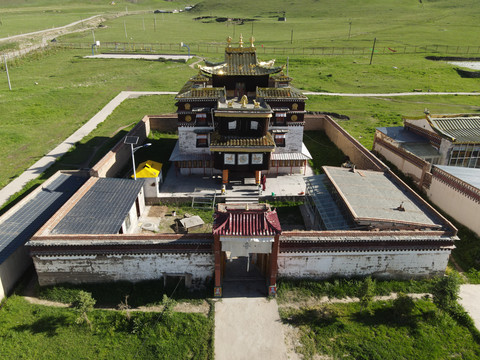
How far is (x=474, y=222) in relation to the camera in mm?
27781

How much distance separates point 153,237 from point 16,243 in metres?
9.49

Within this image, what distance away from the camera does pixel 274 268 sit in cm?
2155

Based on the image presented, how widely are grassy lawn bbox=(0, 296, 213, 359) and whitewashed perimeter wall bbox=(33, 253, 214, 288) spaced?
84.3 inches

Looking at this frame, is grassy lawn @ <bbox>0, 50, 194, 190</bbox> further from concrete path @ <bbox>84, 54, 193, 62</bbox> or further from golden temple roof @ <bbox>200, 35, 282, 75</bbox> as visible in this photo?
golden temple roof @ <bbox>200, 35, 282, 75</bbox>

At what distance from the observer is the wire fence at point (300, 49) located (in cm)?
11362

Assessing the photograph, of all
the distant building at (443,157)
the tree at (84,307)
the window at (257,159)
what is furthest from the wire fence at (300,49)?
the tree at (84,307)

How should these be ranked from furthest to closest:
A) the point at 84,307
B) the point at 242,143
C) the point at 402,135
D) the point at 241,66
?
the point at 402,135 < the point at 241,66 < the point at 242,143 < the point at 84,307

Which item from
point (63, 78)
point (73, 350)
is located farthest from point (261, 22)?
point (73, 350)

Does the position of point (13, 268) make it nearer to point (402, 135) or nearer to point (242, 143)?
point (242, 143)

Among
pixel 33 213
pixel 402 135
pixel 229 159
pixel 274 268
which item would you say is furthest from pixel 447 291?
pixel 33 213

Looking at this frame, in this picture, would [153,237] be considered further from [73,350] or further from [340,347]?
[340,347]

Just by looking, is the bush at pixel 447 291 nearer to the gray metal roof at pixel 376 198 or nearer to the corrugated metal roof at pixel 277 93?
the gray metal roof at pixel 376 198

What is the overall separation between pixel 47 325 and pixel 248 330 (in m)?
11.3

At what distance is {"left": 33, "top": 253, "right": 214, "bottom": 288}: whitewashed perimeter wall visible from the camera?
2194cm
